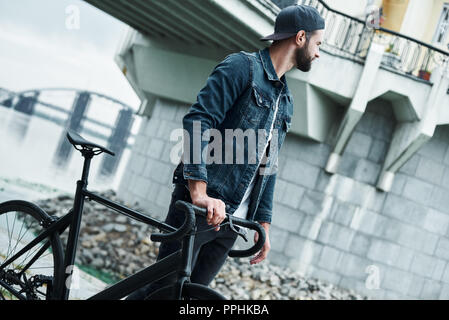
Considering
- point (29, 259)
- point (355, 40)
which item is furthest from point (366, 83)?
point (29, 259)

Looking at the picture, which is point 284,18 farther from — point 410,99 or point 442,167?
point 442,167

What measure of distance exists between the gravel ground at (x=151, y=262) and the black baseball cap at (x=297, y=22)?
5758 mm

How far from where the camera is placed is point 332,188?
9.30 meters

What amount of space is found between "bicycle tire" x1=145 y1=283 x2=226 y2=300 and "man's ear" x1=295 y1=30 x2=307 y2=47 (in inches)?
42.9

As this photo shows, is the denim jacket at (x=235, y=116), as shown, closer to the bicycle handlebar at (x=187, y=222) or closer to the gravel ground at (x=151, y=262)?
the bicycle handlebar at (x=187, y=222)

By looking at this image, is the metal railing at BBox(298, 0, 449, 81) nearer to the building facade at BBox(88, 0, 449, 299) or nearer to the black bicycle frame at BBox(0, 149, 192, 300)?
the building facade at BBox(88, 0, 449, 299)

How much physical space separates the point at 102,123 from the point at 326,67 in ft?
151

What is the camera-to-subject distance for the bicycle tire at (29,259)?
2.36 metres

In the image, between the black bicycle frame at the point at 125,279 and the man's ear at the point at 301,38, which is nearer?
the black bicycle frame at the point at 125,279

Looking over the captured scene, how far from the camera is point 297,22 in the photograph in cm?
218

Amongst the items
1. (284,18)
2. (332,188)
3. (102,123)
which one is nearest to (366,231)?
(332,188)

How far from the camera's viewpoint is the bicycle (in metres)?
1.81

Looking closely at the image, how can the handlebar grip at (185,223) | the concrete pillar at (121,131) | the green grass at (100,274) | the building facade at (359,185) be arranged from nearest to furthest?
the handlebar grip at (185,223) < the green grass at (100,274) < the building facade at (359,185) < the concrete pillar at (121,131)

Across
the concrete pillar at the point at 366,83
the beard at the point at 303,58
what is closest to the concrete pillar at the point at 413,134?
the concrete pillar at the point at 366,83
